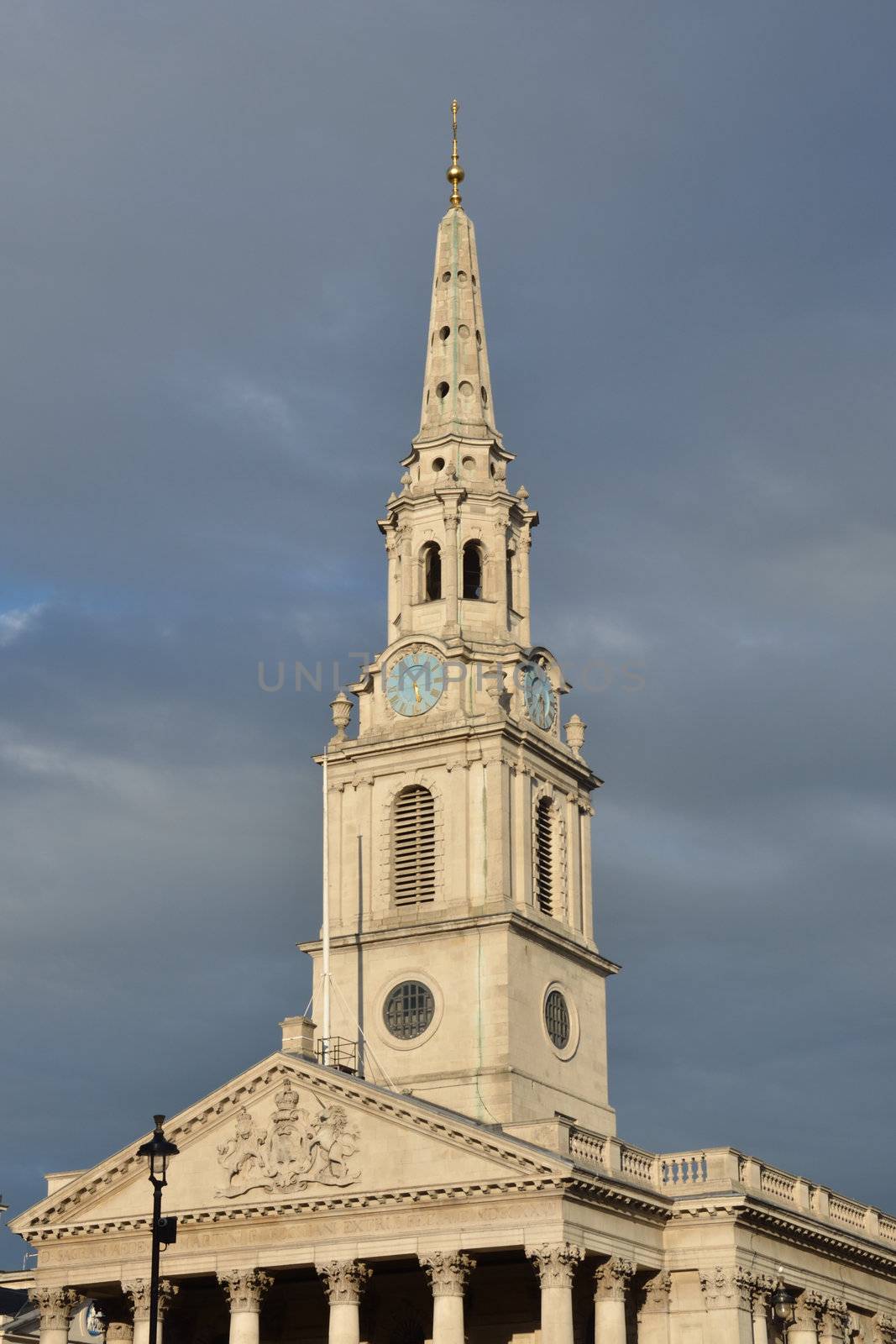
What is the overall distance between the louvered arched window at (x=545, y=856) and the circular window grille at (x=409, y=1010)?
5520mm

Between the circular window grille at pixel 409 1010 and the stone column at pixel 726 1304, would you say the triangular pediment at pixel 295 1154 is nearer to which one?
the stone column at pixel 726 1304

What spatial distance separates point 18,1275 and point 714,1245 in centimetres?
3462

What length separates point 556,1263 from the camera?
62.3 m

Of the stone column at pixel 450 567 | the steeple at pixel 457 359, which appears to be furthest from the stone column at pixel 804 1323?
the steeple at pixel 457 359

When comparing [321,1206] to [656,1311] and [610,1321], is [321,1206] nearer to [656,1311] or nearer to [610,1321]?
[610,1321]

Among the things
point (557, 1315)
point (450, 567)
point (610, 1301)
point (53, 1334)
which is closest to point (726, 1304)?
point (610, 1301)

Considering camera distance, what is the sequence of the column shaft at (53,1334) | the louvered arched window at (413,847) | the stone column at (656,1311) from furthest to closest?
the louvered arched window at (413,847) < the column shaft at (53,1334) < the stone column at (656,1311)

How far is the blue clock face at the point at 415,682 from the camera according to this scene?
81625 millimetres

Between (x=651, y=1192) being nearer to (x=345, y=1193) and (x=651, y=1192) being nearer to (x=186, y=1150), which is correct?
(x=345, y=1193)

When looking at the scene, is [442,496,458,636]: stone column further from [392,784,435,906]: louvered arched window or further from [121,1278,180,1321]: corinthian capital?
[121,1278,180,1321]: corinthian capital

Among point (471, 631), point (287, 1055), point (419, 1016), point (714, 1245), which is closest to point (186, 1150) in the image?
point (287, 1055)

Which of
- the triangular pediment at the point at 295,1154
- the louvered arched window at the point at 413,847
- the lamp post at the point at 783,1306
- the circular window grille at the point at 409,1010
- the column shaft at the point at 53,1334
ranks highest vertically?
the louvered arched window at the point at 413,847

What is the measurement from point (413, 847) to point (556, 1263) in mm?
20432

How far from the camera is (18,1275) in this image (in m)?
90.4
